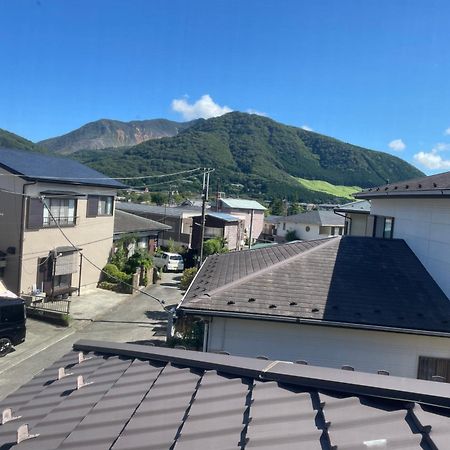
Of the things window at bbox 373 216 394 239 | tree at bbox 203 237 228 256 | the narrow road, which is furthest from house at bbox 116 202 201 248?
window at bbox 373 216 394 239

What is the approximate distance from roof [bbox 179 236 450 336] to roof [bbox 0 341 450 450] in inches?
157

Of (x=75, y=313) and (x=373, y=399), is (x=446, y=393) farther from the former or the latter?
(x=75, y=313)

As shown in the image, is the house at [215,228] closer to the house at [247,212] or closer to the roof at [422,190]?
the house at [247,212]

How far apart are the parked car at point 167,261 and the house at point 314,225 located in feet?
64.6

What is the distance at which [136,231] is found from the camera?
29.2 meters

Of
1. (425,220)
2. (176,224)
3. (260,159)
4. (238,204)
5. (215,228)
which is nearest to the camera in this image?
(425,220)

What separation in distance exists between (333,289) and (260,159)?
143832mm

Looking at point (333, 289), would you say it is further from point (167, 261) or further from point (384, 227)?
point (167, 261)

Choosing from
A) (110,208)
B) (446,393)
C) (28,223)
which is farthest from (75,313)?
(446,393)

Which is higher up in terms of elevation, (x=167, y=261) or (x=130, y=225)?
(x=130, y=225)

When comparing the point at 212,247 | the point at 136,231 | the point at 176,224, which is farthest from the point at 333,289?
the point at 176,224

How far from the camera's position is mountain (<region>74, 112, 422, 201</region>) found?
124m

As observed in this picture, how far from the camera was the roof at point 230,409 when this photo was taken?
262 cm

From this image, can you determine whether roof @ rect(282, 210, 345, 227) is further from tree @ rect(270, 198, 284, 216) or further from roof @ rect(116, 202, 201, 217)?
tree @ rect(270, 198, 284, 216)
